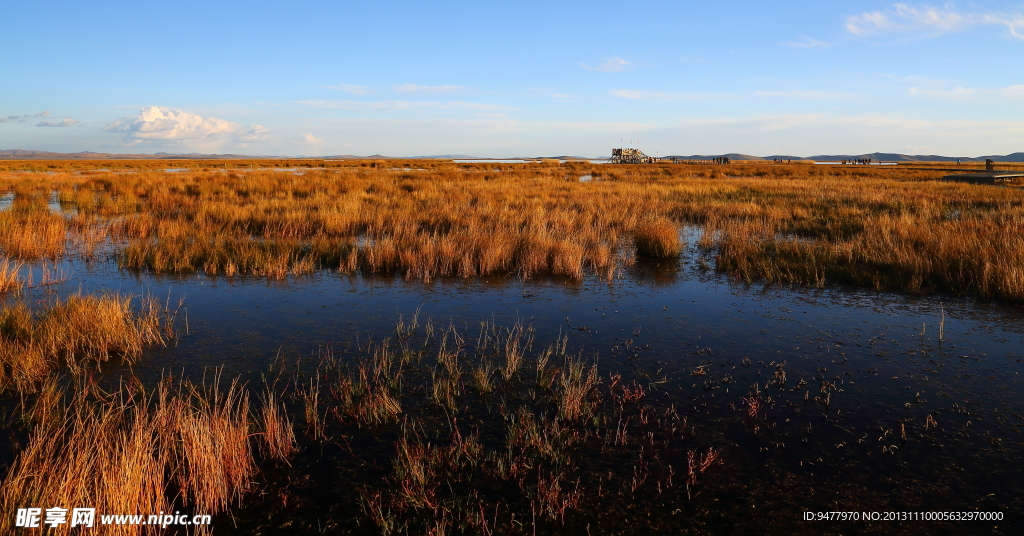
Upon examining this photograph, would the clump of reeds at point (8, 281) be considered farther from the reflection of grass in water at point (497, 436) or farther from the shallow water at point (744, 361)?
the reflection of grass in water at point (497, 436)

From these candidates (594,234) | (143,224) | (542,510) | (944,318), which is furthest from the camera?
(143,224)

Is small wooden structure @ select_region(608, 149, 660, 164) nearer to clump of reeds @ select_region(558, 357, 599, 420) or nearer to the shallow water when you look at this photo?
the shallow water

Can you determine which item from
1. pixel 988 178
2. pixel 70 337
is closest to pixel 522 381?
pixel 70 337

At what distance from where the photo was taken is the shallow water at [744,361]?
3648 millimetres

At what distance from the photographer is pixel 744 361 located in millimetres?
5953

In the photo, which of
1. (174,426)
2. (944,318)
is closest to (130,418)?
(174,426)

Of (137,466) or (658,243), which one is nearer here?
(137,466)

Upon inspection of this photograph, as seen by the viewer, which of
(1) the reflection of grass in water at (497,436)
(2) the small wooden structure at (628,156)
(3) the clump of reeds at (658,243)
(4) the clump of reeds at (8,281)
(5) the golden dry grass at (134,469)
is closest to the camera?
(5) the golden dry grass at (134,469)

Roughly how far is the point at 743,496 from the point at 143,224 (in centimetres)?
1529

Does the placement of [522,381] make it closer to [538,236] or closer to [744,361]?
[744,361]

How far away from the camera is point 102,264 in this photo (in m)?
10.6

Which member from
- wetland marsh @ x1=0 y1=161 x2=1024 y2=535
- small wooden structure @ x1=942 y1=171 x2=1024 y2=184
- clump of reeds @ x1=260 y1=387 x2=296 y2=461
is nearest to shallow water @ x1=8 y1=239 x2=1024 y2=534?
wetland marsh @ x1=0 y1=161 x2=1024 y2=535

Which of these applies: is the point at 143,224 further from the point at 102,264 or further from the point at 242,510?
the point at 242,510

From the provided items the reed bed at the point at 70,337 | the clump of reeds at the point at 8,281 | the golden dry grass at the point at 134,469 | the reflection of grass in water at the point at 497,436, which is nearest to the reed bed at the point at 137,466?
the golden dry grass at the point at 134,469
